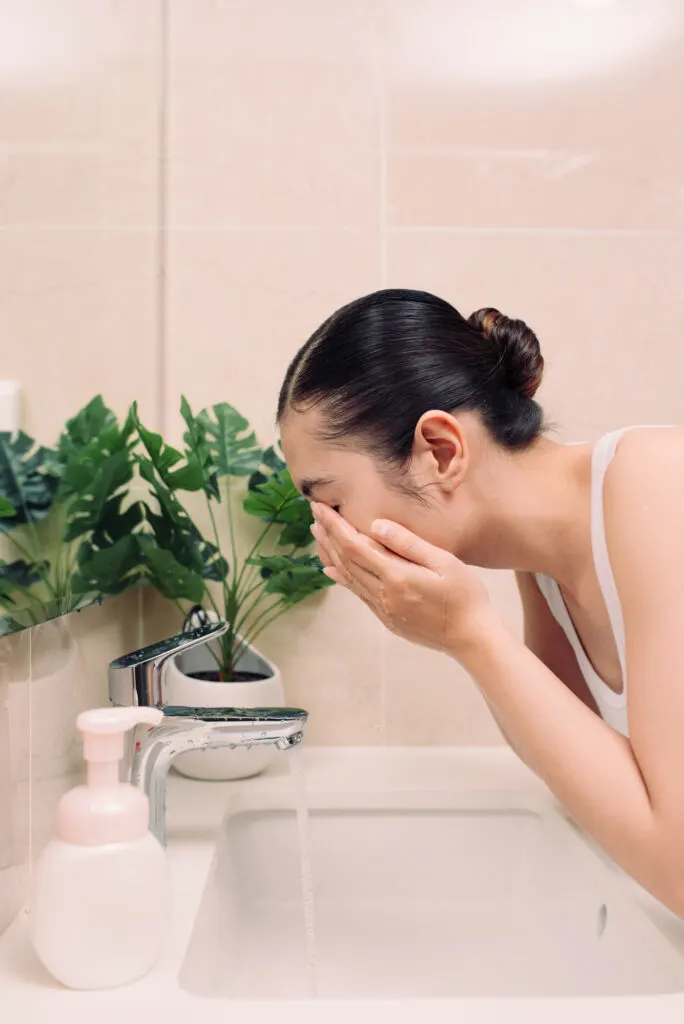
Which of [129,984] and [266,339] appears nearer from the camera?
[129,984]

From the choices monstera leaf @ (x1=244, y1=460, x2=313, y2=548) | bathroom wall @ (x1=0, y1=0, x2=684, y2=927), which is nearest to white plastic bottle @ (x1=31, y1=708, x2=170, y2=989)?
monstera leaf @ (x1=244, y1=460, x2=313, y2=548)

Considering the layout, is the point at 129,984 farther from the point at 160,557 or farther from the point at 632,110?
the point at 632,110

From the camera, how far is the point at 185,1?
1300 mm

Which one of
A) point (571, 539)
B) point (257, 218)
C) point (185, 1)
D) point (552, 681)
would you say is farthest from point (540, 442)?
point (185, 1)

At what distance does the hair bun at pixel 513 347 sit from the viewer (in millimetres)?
874

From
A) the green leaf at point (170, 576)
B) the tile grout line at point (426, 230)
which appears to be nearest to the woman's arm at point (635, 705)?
the green leaf at point (170, 576)

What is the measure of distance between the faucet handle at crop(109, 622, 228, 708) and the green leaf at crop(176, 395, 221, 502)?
1.05 ft

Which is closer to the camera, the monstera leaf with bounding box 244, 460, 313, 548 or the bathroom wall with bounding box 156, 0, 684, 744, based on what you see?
the monstera leaf with bounding box 244, 460, 313, 548

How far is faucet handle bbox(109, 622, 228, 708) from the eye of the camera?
83 centimetres

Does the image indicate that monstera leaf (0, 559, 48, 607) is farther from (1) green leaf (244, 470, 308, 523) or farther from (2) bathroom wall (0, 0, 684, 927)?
Answer: (2) bathroom wall (0, 0, 684, 927)

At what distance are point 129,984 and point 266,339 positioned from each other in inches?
34.0

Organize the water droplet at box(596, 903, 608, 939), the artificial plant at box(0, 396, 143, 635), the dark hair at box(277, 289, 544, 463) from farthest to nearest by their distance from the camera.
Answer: the water droplet at box(596, 903, 608, 939)
the dark hair at box(277, 289, 544, 463)
the artificial plant at box(0, 396, 143, 635)

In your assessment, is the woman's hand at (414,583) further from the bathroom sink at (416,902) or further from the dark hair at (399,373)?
the bathroom sink at (416,902)

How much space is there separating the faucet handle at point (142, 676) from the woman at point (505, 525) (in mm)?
189
